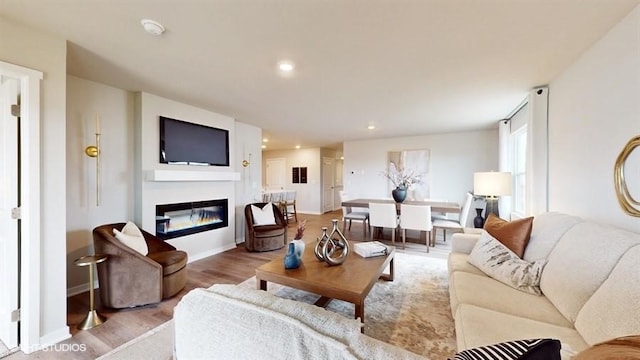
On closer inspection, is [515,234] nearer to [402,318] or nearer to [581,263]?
[581,263]

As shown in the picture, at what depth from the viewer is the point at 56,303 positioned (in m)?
1.91

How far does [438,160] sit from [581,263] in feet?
16.1

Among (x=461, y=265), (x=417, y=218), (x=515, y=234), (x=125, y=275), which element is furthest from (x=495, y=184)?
(x=125, y=275)

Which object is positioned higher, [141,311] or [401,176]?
[401,176]

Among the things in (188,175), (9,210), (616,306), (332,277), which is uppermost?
(188,175)

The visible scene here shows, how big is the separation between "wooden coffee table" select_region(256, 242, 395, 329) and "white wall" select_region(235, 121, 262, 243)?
260cm

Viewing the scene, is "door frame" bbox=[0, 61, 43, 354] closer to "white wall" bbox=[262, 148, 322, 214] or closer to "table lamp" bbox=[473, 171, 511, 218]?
"table lamp" bbox=[473, 171, 511, 218]

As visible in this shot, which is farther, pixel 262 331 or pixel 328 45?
pixel 328 45

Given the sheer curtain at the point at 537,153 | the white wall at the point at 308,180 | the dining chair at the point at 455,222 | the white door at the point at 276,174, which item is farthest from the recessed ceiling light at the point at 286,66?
the white door at the point at 276,174

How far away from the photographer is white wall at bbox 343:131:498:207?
5.64m

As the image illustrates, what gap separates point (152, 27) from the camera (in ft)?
5.65

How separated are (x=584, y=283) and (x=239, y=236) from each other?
453cm

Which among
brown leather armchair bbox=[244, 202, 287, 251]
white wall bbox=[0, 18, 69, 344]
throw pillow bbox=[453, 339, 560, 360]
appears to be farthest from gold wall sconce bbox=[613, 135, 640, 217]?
white wall bbox=[0, 18, 69, 344]

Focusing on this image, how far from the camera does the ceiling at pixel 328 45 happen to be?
1.55 metres
